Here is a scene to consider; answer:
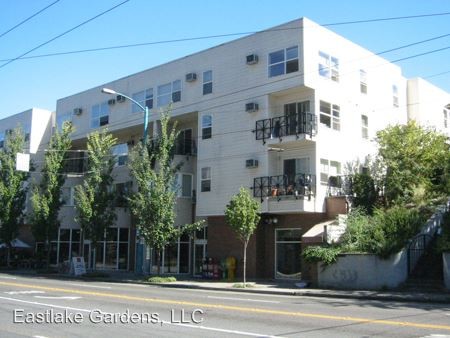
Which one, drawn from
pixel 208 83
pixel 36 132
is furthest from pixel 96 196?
pixel 36 132

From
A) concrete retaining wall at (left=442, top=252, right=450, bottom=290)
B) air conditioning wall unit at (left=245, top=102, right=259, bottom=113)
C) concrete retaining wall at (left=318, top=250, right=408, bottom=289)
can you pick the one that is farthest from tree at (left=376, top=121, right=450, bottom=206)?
air conditioning wall unit at (left=245, top=102, right=259, bottom=113)

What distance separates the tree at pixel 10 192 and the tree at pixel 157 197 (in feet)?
49.0

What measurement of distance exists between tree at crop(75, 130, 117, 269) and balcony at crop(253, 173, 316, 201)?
1003 cm

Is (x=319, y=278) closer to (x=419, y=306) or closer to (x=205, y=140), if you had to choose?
(x=419, y=306)

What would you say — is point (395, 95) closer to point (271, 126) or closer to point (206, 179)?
point (271, 126)

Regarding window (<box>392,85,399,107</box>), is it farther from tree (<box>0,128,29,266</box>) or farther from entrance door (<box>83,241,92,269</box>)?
tree (<box>0,128,29,266</box>)

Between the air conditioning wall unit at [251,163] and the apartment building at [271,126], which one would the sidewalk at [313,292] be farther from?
the air conditioning wall unit at [251,163]

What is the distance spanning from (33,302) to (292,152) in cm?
1700

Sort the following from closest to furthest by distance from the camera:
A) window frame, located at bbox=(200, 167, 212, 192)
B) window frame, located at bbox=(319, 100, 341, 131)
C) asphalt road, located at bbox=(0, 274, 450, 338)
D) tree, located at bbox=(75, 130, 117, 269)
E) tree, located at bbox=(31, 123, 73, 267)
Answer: asphalt road, located at bbox=(0, 274, 450, 338), window frame, located at bbox=(319, 100, 341, 131), window frame, located at bbox=(200, 167, 212, 192), tree, located at bbox=(75, 130, 117, 269), tree, located at bbox=(31, 123, 73, 267)

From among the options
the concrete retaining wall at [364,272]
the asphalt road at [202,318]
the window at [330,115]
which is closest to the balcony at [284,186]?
the window at [330,115]

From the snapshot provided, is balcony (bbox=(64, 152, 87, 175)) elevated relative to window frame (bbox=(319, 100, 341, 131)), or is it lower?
lower

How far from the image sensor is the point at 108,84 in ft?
133

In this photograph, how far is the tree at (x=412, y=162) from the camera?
29.0 metres

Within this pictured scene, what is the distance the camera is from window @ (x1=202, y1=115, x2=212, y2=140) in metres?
32.7
